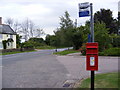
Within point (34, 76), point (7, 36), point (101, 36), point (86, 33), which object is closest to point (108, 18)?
point (86, 33)

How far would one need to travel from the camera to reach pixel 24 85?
632 cm

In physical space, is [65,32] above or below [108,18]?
below

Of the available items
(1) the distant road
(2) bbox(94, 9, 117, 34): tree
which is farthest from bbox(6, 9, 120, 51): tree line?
(1) the distant road

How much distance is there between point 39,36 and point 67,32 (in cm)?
2769

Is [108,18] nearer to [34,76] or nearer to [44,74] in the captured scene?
[44,74]

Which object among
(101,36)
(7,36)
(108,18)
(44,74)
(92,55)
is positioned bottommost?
(44,74)

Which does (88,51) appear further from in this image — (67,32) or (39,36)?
(39,36)

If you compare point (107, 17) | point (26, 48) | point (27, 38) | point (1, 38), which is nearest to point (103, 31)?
point (107, 17)

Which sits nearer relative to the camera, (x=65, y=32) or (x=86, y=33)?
(x=86, y=33)

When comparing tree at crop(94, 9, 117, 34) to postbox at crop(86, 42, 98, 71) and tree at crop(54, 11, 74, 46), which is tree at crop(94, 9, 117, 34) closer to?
tree at crop(54, 11, 74, 46)

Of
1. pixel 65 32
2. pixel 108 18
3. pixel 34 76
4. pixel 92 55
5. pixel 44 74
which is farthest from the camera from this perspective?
pixel 108 18

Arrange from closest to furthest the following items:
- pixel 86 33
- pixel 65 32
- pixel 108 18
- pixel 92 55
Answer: pixel 92 55 < pixel 86 33 < pixel 65 32 < pixel 108 18

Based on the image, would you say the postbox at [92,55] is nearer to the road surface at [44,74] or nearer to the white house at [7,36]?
the road surface at [44,74]

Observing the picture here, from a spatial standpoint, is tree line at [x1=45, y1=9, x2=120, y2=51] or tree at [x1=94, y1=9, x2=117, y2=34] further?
tree at [x1=94, y1=9, x2=117, y2=34]
